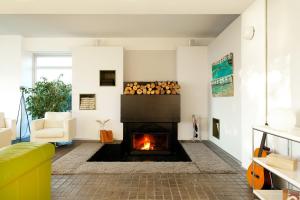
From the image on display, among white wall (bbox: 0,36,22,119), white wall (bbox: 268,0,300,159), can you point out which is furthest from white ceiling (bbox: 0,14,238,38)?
white wall (bbox: 268,0,300,159)

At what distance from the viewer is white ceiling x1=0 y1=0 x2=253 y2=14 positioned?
2.81m

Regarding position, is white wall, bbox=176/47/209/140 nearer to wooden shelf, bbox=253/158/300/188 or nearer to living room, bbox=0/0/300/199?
living room, bbox=0/0/300/199

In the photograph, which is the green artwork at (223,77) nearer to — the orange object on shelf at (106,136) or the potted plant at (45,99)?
the orange object on shelf at (106,136)

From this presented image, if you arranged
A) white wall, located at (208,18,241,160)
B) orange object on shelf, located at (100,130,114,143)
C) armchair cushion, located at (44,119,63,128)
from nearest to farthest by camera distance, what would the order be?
white wall, located at (208,18,241,160) < armchair cushion, located at (44,119,63,128) < orange object on shelf, located at (100,130,114,143)

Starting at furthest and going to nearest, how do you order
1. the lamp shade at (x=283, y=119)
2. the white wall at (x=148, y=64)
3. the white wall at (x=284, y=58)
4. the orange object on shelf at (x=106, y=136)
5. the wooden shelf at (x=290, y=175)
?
the white wall at (x=148, y=64) < the orange object on shelf at (x=106, y=136) < the white wall at (x=284, y=58) < the lamp shade at (x=283, y=119) < the wooden shelf at (x=290, y=175)

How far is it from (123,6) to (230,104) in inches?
105

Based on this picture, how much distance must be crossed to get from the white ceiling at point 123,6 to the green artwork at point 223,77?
3.99 feet

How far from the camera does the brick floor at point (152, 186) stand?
7.89ft

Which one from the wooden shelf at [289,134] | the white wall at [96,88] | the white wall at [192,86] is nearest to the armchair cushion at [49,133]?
Result: the white wall at [96,88]

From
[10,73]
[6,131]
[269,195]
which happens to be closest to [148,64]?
[6,131]

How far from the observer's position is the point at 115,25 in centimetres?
488

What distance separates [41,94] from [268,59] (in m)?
4.96

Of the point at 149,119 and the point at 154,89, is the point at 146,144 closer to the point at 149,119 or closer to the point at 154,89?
the point at 149,119

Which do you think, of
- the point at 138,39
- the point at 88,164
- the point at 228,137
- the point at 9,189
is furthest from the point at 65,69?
the point at 9,189
